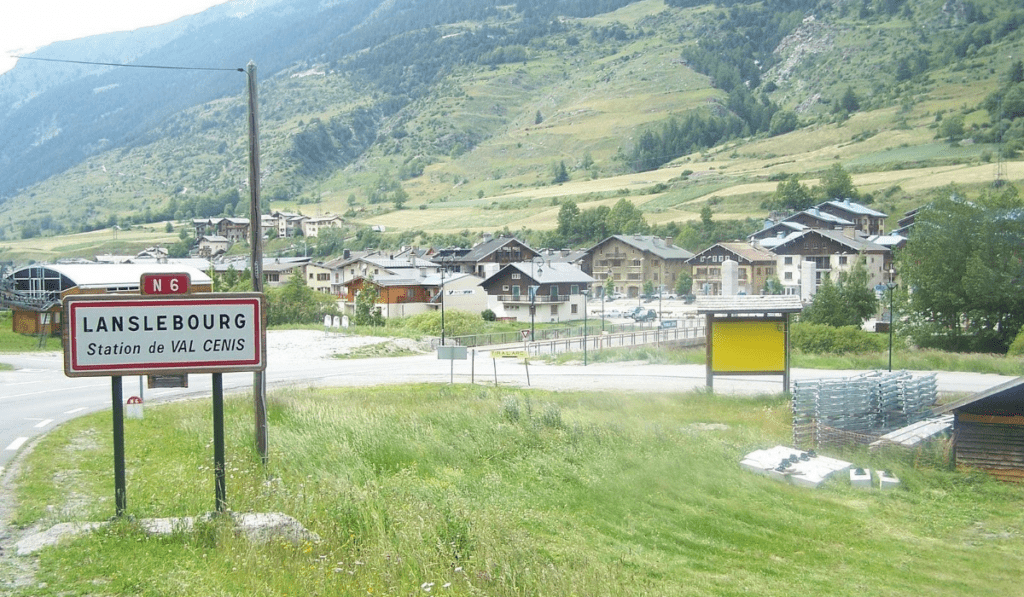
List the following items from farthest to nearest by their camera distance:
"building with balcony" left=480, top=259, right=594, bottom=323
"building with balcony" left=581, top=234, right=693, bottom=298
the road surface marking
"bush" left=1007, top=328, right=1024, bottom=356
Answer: "building with balcony" left=581, top=234, right=693, bottom=298 → "building with balcony" left=480, top=259, right=594, bottom=323 → "bush" left=1007, top=328, right=1024, bottom=356 → the road surface marking

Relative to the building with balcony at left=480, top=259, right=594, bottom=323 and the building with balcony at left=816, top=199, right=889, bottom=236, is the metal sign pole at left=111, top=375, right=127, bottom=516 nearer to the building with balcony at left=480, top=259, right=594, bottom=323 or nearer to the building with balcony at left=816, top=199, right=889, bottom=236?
the building with balcony at left=480, top=259, right=594, bottom=323

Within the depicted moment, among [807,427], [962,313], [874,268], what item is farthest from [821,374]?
[874,268]

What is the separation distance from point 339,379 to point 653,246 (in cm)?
6993

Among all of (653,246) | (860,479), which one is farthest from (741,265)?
(860,479)

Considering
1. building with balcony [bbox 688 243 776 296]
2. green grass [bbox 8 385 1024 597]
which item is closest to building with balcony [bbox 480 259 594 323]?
building with balcony [bbox 688 243 776 296]

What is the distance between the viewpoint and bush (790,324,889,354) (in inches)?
1766

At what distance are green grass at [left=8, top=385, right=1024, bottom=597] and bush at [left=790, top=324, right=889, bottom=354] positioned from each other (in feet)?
91.7

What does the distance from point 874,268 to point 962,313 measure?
37.6m

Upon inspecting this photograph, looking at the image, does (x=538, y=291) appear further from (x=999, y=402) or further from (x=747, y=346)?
(x=999, y=402)

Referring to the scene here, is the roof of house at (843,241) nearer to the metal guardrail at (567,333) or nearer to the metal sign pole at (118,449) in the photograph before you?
the metal guardrail at (567,333)

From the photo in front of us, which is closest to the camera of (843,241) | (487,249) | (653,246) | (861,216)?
(843,241)

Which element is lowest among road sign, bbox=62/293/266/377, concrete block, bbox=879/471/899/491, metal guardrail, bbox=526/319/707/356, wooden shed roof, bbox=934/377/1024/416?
concrete block, bbox=879/471/899/491

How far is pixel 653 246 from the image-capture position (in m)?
98.1

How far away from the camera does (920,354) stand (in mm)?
39469
